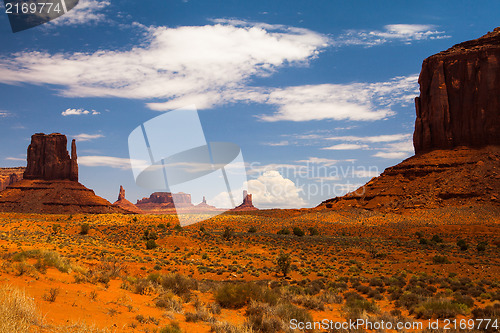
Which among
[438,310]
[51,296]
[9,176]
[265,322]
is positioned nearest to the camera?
[51,296]

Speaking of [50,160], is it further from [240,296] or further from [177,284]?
[240,296]

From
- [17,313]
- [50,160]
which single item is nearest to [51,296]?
[17,313]

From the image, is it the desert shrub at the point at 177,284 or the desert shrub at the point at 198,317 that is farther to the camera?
the desert shrub at the point at 177,284

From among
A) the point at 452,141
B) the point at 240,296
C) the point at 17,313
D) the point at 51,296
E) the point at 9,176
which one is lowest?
the point at 240,296

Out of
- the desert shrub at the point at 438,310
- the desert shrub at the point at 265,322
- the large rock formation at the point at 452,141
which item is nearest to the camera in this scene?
the desert shrub at the point at 265,322

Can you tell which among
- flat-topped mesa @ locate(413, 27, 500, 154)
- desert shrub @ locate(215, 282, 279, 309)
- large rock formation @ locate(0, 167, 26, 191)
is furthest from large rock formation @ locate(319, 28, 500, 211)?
large rock formation @ locate(0, 167, 26, 191)

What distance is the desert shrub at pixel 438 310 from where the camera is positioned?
11.7 metres

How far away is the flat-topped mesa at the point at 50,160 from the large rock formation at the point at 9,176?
2139 inches

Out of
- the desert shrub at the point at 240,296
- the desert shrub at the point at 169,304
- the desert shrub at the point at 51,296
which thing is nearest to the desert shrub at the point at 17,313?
the desert shrub at the point at 51,296

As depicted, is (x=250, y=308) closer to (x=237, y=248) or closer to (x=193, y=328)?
(x=193, y=328)

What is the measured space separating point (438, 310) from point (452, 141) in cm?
8233

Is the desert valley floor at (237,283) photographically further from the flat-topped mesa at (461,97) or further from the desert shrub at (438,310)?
the flat-topped mesa at (461,97)

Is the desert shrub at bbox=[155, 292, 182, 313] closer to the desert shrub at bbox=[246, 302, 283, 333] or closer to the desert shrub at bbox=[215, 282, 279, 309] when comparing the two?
the desert shrub at bbox=[215, 282, 279, 309]

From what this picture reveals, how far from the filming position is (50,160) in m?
124
